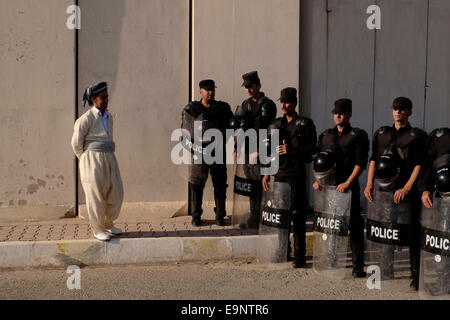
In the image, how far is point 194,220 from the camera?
8938mm

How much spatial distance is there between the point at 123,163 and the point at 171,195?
2.63ft

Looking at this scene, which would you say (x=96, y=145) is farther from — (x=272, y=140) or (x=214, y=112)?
(x=272, y=140)

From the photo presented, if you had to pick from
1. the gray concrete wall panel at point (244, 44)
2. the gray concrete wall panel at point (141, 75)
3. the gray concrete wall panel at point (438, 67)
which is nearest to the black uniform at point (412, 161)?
the gray concrete wall panel at point (244, 44)

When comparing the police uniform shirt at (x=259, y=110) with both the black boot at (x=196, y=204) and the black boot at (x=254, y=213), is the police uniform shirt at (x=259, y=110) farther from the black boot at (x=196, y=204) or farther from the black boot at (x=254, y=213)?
the black boot at (x=196, y=204)

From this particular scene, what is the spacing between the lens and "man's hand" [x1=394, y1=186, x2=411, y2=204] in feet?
20.8

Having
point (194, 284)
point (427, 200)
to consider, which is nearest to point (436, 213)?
point (427, 200)

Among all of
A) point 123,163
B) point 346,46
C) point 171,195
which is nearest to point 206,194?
point 171,195

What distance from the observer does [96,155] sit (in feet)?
25.3

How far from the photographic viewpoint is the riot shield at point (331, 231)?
22.5ft

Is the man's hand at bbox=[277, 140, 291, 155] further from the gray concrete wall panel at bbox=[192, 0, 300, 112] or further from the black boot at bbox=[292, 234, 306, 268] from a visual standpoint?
the gray concrete wall panel at bbox=[192, 0, 300, 112]

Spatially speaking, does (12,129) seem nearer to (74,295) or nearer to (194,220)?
(194,220)

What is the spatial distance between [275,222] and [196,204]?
5.96ft

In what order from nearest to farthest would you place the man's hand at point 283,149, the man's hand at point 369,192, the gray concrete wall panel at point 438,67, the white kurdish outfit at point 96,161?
the man's hand at point 369,192 → the man's hand at point 283,149 → the white kurdish outfit at point 96,161 → the gray concrete wall panel at point 438,67

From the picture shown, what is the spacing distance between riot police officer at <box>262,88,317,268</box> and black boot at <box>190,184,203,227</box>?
5.69 feet
